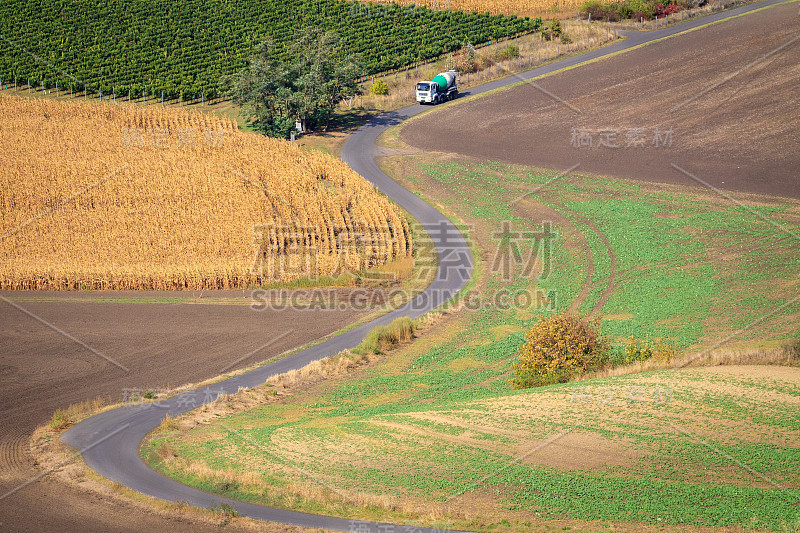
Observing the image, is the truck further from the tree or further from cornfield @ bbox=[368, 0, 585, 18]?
cornfield @ bbox=[368, 0, 585, 18]

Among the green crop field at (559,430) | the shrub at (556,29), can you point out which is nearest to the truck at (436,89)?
the shrub at (556,29)

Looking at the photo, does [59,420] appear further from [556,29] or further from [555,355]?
[556,29]

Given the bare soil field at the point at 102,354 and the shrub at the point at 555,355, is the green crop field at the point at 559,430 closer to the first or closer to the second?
the shrub at the point at 555,355

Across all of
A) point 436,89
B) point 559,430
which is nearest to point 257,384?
point 559,430

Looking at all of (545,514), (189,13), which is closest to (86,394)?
(545,514)

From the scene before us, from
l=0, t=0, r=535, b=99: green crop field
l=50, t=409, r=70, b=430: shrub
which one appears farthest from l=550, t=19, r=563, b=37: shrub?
l=50, t=409, r=70, b=430: shrub

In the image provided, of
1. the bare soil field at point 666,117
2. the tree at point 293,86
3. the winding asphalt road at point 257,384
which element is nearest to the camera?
the winding asphalt road at point 257,384

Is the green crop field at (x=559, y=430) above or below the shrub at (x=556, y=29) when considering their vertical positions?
below
